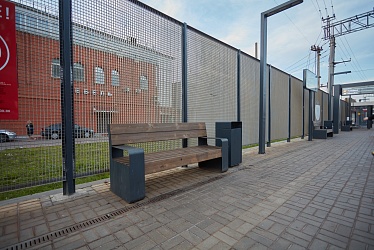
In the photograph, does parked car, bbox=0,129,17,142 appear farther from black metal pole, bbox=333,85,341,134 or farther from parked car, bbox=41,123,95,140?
black metal pole, bbox=333,85,341,134

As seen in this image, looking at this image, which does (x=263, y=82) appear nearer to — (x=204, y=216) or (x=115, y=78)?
(x=115, y=78)

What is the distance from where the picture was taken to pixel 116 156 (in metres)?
3.04

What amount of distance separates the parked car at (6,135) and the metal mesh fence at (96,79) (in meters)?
→ 0.05

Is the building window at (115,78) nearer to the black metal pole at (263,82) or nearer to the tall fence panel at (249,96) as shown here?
the tall fence panel at (249,96)

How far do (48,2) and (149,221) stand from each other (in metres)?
3.13

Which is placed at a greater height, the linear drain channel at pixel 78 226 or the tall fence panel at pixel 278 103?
the tall fence panel at pixel 278 103

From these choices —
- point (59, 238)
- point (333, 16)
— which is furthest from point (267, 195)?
point (333, 16)

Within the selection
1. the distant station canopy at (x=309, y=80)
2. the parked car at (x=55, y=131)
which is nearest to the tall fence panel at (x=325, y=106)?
the distant station canopy at (x=309, y=80)

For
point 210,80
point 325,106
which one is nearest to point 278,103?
point 210,80

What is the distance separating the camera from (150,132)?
3494 millimetres

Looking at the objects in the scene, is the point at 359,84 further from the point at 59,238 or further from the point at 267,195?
the point at 59,238

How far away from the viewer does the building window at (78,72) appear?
297cm

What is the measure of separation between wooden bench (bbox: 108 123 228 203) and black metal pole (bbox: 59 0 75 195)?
55 centimetres

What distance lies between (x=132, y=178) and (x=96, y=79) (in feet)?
5.75
